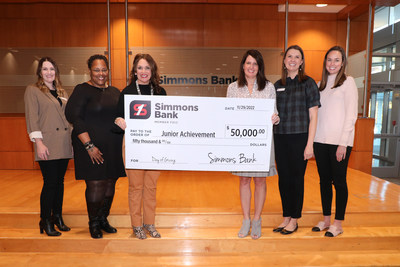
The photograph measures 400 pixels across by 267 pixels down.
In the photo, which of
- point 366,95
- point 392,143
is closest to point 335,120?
point 366,95

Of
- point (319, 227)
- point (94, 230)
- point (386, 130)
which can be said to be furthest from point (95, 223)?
point (386, 130)

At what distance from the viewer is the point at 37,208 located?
258 cm

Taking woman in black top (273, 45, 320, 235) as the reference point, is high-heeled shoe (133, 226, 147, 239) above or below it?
below

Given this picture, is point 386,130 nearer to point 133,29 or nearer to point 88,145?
point 133,29

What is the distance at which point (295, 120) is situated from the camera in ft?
6.70

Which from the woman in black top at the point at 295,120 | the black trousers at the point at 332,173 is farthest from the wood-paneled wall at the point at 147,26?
the black trousers at the point at 332,173

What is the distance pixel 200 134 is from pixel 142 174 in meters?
0.53

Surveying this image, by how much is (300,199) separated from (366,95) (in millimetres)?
3627

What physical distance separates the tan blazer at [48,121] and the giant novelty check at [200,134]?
1.82ft

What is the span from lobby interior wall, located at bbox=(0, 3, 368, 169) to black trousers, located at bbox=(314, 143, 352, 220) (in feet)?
10.3

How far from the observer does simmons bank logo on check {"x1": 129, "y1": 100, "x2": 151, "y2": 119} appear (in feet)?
6.39

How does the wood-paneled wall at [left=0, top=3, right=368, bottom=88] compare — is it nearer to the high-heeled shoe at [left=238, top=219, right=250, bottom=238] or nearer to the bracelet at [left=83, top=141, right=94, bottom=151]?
the bracelet at [left=83, top=141, right=94, bottom=151]

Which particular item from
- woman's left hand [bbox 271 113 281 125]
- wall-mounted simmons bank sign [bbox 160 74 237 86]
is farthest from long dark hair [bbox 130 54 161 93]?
wall-mounted simmons bank sign [bbox 160 74 237 86]

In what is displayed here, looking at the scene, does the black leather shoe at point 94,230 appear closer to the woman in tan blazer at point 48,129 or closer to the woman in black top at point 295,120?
the woman in tan blazer at point 48,129
